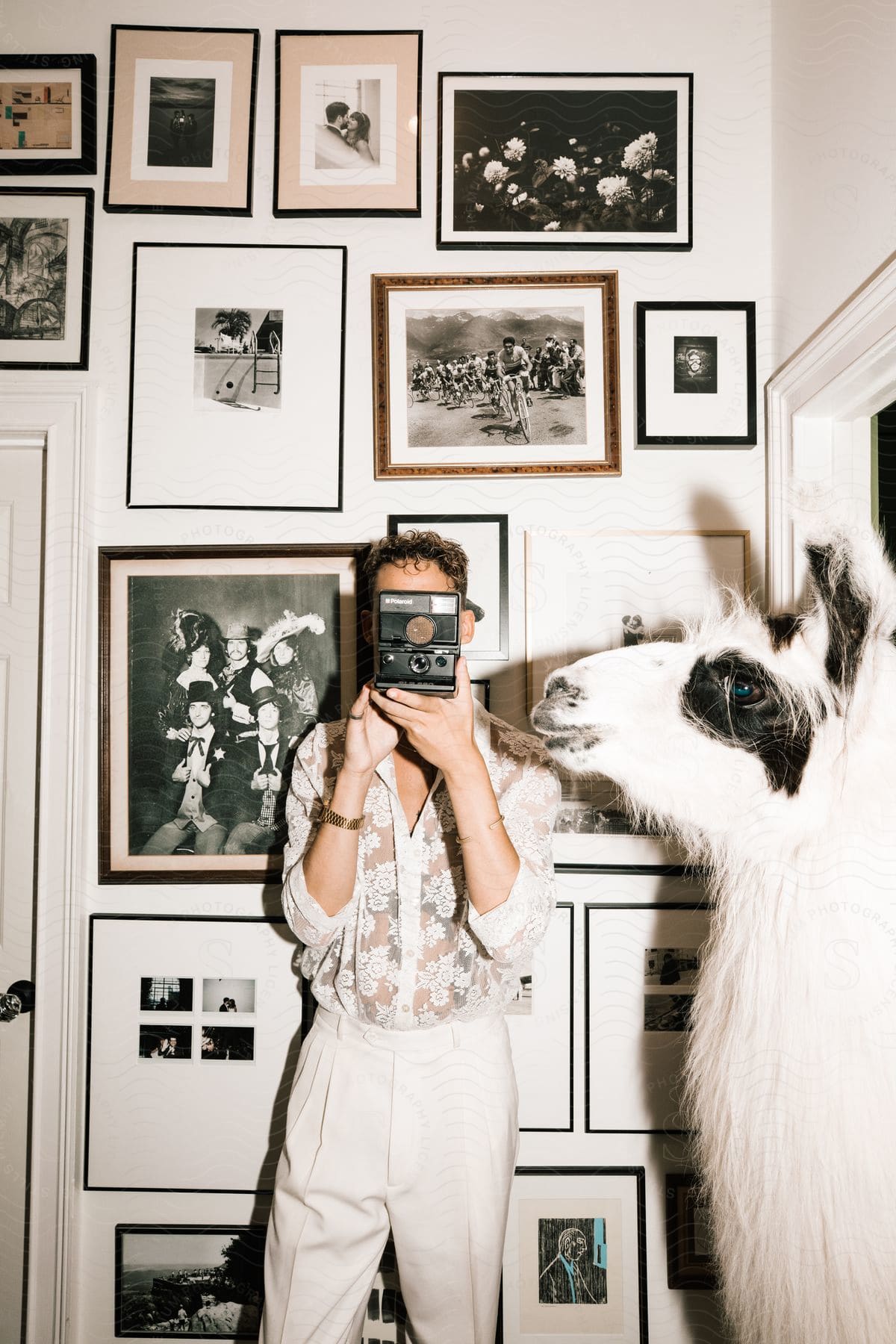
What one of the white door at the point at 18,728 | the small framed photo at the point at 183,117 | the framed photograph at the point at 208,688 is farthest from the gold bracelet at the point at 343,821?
the small framed photo at the point at 183,117

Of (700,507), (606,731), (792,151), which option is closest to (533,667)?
(700,507)

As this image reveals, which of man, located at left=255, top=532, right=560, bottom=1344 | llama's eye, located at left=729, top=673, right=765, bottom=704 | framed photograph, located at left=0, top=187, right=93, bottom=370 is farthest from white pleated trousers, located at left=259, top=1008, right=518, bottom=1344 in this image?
framed photograph, located at left=0, top=187, right=93, bottom=370

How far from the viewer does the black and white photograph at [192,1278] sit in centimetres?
129

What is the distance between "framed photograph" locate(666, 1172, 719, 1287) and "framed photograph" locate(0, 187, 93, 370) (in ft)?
5.93

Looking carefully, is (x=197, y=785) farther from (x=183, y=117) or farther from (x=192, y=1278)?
(x=183, y=117)

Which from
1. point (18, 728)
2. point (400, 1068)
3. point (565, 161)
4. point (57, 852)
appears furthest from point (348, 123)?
point (400, 1068)

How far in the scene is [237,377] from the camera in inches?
52.8

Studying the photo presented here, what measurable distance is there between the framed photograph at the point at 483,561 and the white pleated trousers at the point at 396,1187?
0.62 meters

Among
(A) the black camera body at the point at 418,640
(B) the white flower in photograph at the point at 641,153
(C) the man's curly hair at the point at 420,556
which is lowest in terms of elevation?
(A) the black camera body at the point at 418,640

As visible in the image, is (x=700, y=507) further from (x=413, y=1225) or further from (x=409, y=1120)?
(x=413, y=1225)

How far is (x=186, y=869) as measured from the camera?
52.0 inches

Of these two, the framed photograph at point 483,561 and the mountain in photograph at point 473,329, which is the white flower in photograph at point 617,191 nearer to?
the mountain in photograph at point 473,329

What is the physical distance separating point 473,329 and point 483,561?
1.38ft

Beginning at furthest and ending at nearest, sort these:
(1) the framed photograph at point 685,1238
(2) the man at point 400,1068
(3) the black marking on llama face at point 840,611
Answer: (1) the framed photograph at point 685,1238 < (2) the man at point 400,1068 < (3) the black marking on llama face at point 840,611
